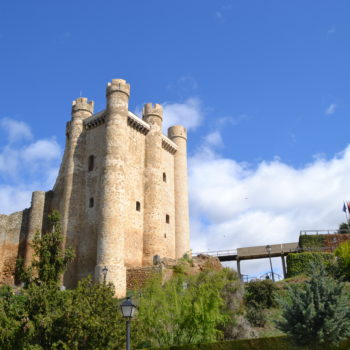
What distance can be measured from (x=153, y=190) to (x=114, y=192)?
414cm

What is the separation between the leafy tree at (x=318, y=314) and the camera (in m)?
13.0

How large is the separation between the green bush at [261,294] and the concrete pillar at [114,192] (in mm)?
8383

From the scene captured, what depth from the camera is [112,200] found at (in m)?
30.0

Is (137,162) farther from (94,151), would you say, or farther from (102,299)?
(102,299)

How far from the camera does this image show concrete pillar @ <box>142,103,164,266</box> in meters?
32.2

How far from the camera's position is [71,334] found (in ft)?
41.3

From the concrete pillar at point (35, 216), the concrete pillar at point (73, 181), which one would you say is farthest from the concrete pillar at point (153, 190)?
the concrete pillar at point (35, 216)

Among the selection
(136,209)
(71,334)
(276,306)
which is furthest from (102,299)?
(136,209)

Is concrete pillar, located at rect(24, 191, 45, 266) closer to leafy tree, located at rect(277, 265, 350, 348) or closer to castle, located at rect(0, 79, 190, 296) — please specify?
castle, located at rect(0, 79, 190, 296)

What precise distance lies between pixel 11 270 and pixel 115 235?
9702mm

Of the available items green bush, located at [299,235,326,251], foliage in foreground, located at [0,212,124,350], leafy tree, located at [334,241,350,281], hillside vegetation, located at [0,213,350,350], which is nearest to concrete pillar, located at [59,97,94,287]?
hillside vegetation, located at [0,213,350,350]

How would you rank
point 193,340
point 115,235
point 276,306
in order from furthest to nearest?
point 115,235
point 276,306
point 193,340

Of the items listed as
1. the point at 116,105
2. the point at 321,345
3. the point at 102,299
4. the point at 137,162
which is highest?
the point at 116,105

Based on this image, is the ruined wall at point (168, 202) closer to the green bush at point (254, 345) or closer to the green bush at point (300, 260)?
the green bush at point (300, 260)
